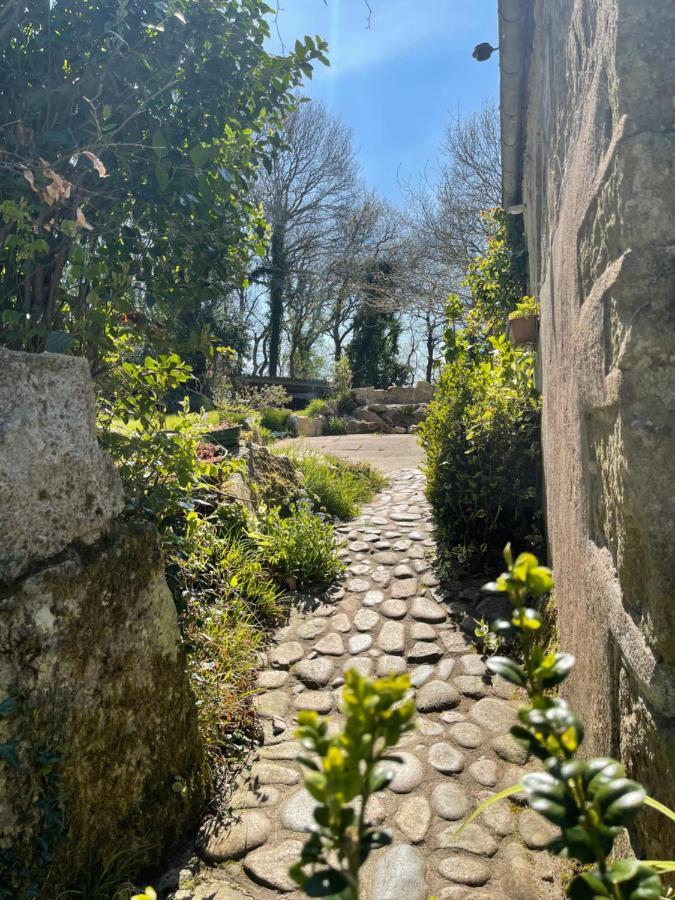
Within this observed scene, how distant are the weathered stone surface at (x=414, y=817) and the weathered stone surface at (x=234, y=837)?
0.48 meters

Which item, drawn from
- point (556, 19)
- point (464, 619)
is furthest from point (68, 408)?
point (464, 619)

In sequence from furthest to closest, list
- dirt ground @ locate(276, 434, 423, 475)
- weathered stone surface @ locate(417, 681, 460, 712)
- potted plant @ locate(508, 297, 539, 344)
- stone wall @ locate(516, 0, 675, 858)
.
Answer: dirt ground @ locate(276, 434, 423, 475) → potted plant @ locate(508, 297, 539, 344) → weathered stone surface @ locate(417, 681, 460, 712) → stone wall @ locate(516, 0, 675, 858)

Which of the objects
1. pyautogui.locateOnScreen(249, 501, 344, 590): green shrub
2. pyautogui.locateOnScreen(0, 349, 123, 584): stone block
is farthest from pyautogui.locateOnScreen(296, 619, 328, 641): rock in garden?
pyautogui.locateOnScreen(0, 349, 123, 584): stone block

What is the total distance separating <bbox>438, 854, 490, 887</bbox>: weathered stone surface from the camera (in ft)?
5.92

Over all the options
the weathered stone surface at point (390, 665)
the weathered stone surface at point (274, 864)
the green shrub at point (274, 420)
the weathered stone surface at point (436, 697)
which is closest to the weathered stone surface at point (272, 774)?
the weathered stone surface at point (274, 864)

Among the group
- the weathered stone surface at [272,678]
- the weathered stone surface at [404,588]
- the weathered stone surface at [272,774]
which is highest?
the weathered stone surface at [404,588]

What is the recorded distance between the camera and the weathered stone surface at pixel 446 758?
2.36 m

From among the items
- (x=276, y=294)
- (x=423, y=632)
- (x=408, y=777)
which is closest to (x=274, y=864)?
(x=408, y=777)

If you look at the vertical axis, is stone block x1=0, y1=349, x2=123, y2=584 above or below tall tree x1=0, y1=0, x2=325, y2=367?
below

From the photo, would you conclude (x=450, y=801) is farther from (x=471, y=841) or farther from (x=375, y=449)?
(x=375, y=449)

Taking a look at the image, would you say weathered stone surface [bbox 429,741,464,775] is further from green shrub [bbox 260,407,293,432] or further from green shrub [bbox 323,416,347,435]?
green shrub [bbox 323,416,347,435]

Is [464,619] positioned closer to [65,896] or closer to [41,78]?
[65,896]

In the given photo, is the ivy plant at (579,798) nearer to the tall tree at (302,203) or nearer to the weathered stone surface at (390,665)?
the weathered stone surface at (390,665)

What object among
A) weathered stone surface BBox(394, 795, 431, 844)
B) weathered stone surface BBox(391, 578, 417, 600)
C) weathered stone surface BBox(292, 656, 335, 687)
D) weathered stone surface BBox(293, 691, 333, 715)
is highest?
weathered stone surface BBox(391, 578, 417, 600)
